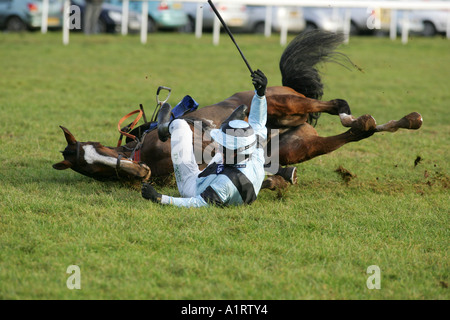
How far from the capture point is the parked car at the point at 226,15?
69.1 feet

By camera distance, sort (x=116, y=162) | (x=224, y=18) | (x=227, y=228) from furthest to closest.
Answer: (x=224, y=18), (x=116, y=162), (x=227, y=228)

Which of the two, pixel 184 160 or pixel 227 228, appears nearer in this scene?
pixel 227 228

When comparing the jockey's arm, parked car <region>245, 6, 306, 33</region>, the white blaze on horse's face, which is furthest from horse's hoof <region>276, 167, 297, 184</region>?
parked car <region>245, 6, 306, 33</region>

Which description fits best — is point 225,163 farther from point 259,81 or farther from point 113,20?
point 113,20

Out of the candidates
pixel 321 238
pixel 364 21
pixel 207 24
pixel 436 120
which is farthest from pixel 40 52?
pixel 321 238

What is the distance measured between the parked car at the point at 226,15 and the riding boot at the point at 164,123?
47.0 ft

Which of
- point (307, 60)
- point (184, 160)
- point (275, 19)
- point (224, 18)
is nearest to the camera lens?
point (184, 160)

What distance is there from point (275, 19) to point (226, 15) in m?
2.65

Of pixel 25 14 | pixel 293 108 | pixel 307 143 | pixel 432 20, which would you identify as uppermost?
pixel 432 20

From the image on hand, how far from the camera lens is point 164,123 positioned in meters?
5.63

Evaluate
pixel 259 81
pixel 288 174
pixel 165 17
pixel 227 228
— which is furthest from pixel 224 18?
pixel 227 228

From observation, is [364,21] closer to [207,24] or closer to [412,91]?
[207,24]
